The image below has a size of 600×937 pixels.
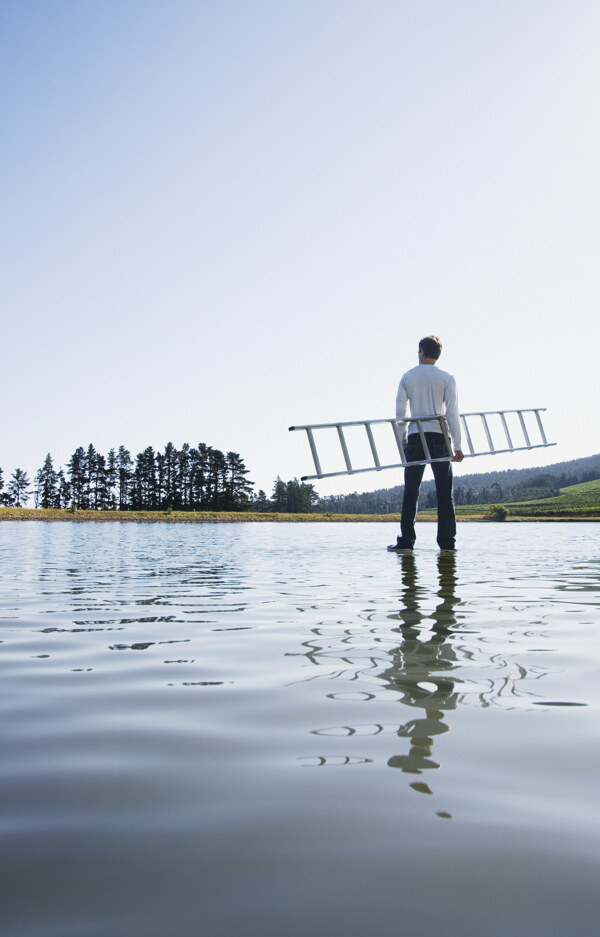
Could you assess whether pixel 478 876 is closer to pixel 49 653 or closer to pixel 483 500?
pixel 49 653

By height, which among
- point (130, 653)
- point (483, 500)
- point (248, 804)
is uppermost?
point (483, 500)

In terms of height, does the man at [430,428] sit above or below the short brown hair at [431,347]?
below

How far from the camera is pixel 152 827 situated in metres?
1.61

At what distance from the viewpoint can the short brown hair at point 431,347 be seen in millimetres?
11352

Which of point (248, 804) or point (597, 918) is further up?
point (248, 804)

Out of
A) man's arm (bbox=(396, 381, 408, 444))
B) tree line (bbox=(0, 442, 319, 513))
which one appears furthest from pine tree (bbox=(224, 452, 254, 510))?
man's arm (bbox=(396, 381, 408, 444))

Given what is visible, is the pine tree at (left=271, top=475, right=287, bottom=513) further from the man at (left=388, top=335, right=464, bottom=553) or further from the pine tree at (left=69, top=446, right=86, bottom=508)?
the man at (left=388, top=335, right=464, bottom=553)

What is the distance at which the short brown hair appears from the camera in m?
11.4

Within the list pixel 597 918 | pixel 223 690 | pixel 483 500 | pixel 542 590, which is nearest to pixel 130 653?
pixel 223 690

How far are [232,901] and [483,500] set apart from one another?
178m

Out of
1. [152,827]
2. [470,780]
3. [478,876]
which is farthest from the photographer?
[470,780]

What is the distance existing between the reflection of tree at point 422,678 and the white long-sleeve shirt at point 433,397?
573 cm

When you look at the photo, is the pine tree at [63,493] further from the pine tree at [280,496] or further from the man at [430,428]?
the man at [430,428]

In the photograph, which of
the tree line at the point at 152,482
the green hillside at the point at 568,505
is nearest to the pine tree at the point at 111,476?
the tree line at the point at 152,482
